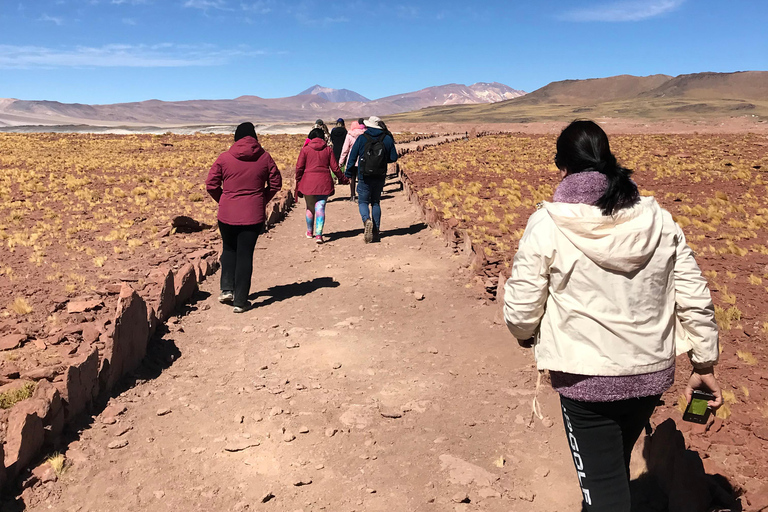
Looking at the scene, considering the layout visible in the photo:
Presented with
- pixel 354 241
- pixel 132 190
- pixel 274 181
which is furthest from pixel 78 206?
pixel 274 181

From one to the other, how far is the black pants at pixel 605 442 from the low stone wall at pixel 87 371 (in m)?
2.97

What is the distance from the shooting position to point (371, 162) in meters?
9.65

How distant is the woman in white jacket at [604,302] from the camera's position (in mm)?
2113

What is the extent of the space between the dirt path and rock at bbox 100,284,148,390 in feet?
0.75

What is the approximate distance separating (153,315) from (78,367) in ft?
5.04

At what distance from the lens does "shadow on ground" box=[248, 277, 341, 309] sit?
7.29m

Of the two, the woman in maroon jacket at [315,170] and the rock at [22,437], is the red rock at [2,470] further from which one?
the woman in maroon jacket at [315,170]

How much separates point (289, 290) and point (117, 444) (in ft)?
12.7

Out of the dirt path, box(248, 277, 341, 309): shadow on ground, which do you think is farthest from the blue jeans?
the dirt path

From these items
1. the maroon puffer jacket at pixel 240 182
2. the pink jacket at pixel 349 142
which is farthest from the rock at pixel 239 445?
the pink jacket at pixel 349 142

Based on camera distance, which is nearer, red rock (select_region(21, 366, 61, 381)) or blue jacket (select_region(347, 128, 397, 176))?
red rock (select_region(21, 366, 61, 381))

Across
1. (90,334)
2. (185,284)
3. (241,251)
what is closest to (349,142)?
(241,251)

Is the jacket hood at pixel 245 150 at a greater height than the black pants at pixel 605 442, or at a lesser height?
greater

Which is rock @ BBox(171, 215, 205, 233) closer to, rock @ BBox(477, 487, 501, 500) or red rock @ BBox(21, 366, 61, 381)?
red rock @ BBox(21, 366, 61, 381)
